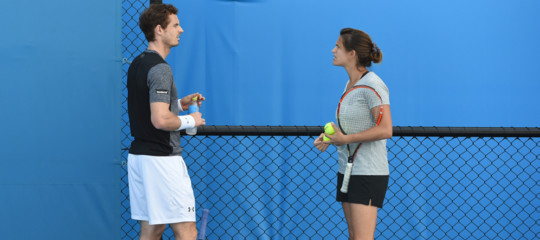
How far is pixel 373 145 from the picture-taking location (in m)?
2.36

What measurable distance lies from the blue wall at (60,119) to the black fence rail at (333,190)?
0.35 metres

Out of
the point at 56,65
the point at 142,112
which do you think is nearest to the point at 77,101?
the point at 56,65

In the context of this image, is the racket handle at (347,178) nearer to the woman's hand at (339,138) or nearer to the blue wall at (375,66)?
the woman's hand at (339,138)

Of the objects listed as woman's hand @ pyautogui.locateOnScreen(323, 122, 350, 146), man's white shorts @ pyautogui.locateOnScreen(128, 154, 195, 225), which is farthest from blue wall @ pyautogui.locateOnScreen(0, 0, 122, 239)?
woman's hand @ pyautogui.locateOnScreen(323, 122, 350, 146)

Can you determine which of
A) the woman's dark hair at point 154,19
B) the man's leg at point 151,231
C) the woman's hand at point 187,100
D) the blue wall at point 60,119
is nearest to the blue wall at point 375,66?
the blue wall at point 60,119

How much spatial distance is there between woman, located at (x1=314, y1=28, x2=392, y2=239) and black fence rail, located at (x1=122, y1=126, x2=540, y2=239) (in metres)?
1.06

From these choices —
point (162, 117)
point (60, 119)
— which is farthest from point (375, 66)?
point (60, 119)

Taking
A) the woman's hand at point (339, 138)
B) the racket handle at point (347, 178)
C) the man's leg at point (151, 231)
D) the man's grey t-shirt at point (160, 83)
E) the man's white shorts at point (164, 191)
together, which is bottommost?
the man's leg at point (151, 231)

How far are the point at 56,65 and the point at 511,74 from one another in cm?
277

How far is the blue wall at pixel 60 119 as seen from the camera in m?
3.00

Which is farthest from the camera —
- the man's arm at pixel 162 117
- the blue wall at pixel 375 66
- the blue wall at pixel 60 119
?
the blue wall at pixel 375 66

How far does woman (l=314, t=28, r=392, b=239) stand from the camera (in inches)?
90.7

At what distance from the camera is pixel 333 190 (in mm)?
3588

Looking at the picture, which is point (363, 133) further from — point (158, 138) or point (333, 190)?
point (333, 190)
